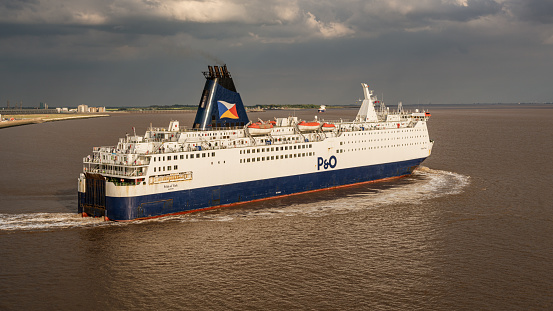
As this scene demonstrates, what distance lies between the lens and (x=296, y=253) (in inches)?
1032

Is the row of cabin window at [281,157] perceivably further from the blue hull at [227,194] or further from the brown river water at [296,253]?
the brown river water at [296,253]

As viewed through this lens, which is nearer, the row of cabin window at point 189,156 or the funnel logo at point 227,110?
the row of cabin window at point 189,156

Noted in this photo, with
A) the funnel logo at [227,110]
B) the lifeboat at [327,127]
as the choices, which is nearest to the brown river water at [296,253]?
the lifeboat at [327,127]

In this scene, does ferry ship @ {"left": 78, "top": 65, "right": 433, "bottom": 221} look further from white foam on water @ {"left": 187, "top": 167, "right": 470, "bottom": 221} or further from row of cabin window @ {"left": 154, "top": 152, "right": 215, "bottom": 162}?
white foam on water @ {"left": 187, "top": 167, "right": 470, "bottom": 221}

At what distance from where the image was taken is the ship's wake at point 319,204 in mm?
31125

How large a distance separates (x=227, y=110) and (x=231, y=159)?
7.52m

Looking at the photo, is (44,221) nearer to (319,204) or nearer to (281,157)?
(281,157)

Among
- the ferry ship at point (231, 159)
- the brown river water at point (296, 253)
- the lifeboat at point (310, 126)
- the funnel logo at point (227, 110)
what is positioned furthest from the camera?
the lifeboat at point (310, 126)

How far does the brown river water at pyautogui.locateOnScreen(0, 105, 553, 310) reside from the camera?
20.8m

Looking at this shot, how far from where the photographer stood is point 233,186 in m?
36.8

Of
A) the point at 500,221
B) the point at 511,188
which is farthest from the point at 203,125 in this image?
the point at 511,188

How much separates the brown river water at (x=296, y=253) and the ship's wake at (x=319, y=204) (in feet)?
0.44

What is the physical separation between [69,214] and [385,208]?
22.0 meters

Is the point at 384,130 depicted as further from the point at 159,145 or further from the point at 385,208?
→ the point at 159,145
